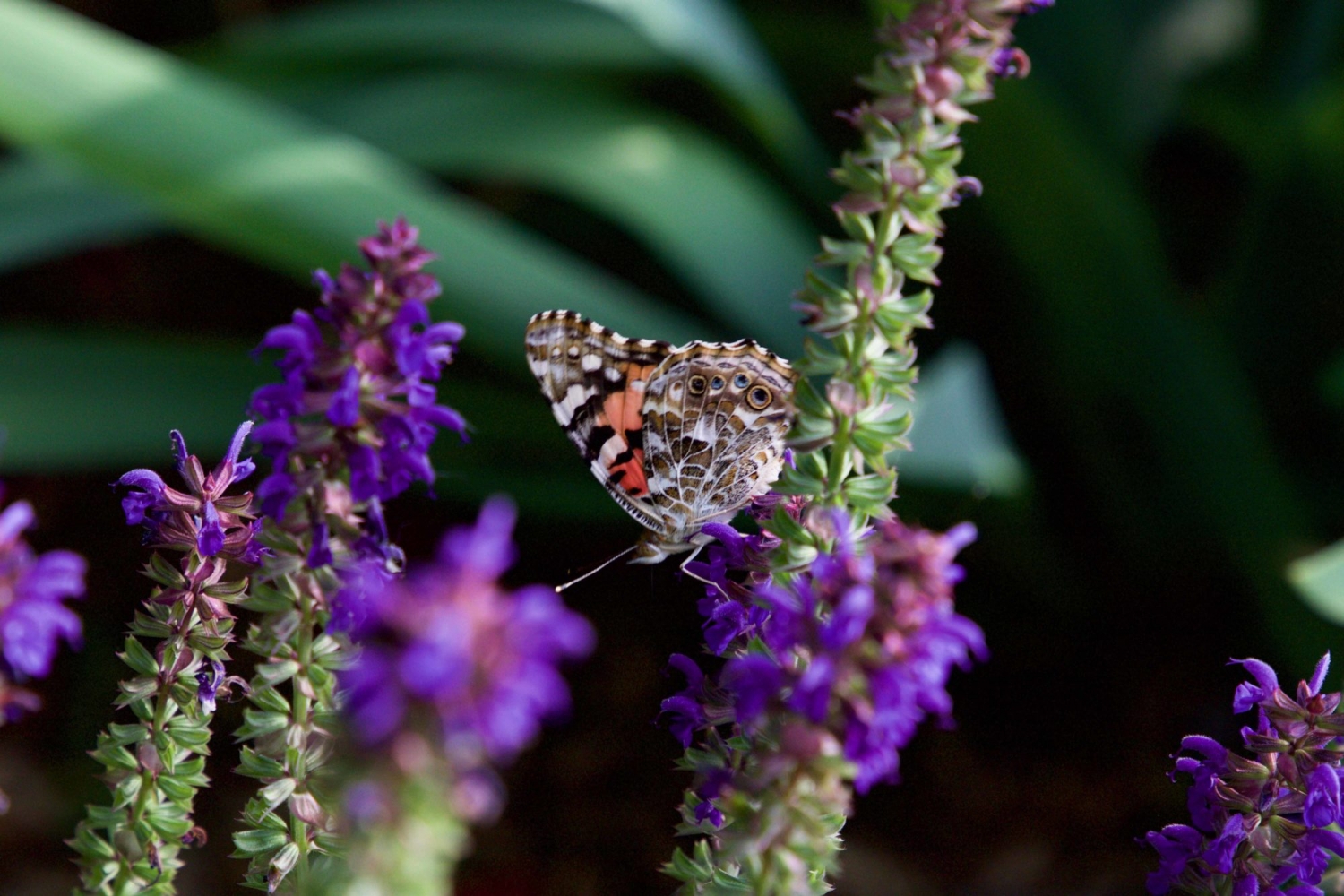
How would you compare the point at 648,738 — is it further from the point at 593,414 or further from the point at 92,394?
Answer: the point at 593,414

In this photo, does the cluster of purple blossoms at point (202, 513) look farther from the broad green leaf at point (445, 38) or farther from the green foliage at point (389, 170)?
the broad green leaf at point (445, 38)

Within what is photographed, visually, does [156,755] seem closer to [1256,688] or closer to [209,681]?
[209,681]

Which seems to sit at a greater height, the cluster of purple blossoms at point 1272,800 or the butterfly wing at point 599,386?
the cluster of purple blossoms at point 1272,800

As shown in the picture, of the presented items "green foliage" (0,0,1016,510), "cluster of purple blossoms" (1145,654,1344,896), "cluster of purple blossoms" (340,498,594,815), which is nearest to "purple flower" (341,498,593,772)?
"cluster of purple blossoms" (340,498,594,815)

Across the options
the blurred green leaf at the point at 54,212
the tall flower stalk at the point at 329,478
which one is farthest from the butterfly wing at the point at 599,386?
the blurred green leaf at the point at 54,212

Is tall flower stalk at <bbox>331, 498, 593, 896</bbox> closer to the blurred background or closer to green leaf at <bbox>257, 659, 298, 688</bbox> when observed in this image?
green leaf at <bbox>257, 659, 298, 688</bbox>

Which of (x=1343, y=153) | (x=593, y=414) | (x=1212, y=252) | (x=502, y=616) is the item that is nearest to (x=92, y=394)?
(x=593, y=414)
